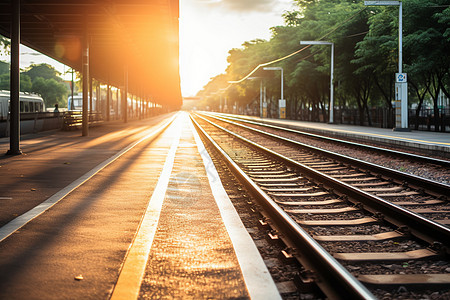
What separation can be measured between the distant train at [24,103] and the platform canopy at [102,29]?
4.71 meters

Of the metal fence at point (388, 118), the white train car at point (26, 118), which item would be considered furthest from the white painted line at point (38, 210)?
the metal fence at point (388, 118)

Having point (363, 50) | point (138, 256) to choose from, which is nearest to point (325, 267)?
point (138, 256)

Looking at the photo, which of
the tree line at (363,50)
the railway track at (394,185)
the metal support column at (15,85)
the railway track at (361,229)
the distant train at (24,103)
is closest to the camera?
the railway track at (361,229)

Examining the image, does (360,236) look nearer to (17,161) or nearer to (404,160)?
(404,160)

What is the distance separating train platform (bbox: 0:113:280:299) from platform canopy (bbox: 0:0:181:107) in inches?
564

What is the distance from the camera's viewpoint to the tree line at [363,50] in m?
27.8

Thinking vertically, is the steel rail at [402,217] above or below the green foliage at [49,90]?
below

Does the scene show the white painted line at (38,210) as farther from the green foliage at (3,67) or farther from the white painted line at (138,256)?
the green foliage at (3,67)

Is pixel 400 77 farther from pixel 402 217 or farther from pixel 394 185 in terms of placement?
pixel 402 217

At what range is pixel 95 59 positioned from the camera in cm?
4200

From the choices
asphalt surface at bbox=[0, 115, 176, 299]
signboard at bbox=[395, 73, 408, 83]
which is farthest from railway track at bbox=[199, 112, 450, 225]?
signboard at bbox=[395, 73, 408, 83]

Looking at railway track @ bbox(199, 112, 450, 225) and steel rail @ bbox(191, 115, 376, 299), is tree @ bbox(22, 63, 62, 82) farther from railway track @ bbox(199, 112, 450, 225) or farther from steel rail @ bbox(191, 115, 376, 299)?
steel rail @ bbox(191, 115, 376, 299)

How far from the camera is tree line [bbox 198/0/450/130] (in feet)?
91.2

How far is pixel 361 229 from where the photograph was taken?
231 inches
